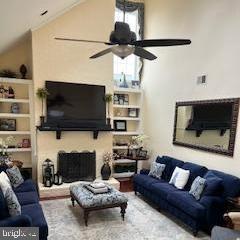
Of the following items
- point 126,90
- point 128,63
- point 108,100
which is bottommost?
point 108,100

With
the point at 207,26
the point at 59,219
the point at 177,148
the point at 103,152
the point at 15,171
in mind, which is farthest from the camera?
the point at 103,152

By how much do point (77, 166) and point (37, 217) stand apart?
273 centimetres

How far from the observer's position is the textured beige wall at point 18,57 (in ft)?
18.3

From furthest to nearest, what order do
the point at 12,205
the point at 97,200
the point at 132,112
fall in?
the point at 132,112
the point at 97,200
the point at 12,205

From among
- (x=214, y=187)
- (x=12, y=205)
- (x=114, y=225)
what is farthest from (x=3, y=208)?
(x=214, y=187)

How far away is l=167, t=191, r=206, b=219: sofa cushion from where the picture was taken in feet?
11.1

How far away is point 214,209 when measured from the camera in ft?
11.2

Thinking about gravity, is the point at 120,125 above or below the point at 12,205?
above

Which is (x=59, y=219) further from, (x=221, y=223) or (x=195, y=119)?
(x=195, y=119)

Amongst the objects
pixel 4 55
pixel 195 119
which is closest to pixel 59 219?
pixel 195 119

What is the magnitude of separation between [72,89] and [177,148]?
2776 millimetres

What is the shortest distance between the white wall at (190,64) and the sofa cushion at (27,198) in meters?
3.09

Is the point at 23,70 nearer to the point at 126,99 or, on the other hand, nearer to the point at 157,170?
the point at 126,99

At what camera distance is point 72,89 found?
541 cm
